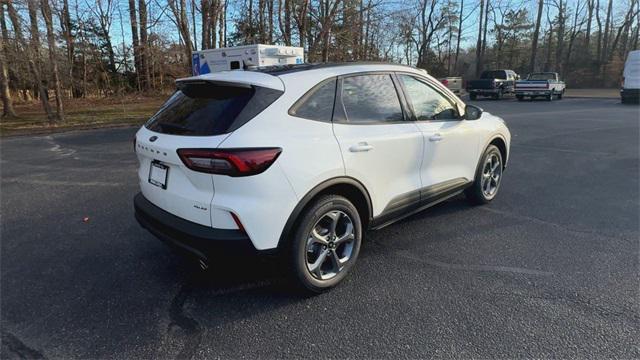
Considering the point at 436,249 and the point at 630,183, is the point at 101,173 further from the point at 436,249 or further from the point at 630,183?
the point at 630,183

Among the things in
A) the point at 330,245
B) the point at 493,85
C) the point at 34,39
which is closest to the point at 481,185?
the point at 330,245

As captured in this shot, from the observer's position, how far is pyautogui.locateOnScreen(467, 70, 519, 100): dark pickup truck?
84.0ft

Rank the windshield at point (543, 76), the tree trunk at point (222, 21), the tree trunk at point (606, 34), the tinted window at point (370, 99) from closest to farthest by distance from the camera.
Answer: the tinted window at point (370, 99)
the tree trunk at point (222, 21)
the windshield at point (543, 76)
the tree trunk at point (606, 34)

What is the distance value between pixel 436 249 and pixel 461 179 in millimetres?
994

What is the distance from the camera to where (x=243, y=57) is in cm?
990

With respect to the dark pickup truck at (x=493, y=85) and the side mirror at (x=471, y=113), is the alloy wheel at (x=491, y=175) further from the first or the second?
the dark pickup truck at (x=493, y=85)

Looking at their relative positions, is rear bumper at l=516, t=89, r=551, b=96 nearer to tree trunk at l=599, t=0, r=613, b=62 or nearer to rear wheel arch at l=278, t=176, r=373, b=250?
rear wheel arch at l=278, t=176, r=373, b=250

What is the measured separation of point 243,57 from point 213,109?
7.85 meters

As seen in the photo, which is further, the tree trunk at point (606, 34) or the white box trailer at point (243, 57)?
the tree trunk at point (606, 34)

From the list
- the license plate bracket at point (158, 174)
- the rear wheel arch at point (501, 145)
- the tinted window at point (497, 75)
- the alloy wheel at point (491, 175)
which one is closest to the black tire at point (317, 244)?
the license plate bracket at point (158, 174)

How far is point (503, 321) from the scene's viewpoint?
2549mm

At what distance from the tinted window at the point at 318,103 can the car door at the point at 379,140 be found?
Result: 0.22 ft

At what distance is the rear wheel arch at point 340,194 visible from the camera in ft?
8.39

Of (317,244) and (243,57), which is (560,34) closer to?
(243,57)
